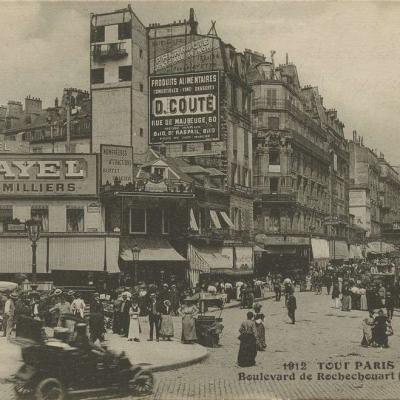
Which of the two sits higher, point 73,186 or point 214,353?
point 73,186

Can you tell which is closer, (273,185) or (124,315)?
(124,315)

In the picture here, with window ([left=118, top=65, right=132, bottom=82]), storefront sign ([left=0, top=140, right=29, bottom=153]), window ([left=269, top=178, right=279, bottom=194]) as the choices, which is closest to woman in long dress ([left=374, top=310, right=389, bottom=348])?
window ([left=118, top=65, right=132, bottom=82])

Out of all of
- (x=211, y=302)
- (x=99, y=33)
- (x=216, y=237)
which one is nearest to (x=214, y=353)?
(x=211, y=302)

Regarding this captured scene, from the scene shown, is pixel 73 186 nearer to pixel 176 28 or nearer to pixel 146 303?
pixel 146 303

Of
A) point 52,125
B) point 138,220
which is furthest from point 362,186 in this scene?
point 138,220

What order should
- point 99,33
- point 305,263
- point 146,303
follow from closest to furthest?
1. point 146,303
2. point 99,33
3. point 305,263

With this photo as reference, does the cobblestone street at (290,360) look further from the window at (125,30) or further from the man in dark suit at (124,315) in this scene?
the window at (125,30)

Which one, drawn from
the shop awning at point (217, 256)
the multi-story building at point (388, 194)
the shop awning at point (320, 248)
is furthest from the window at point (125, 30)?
the multi-story building at point (388, 194)

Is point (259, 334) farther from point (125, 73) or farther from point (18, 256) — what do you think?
point (125, 73)
